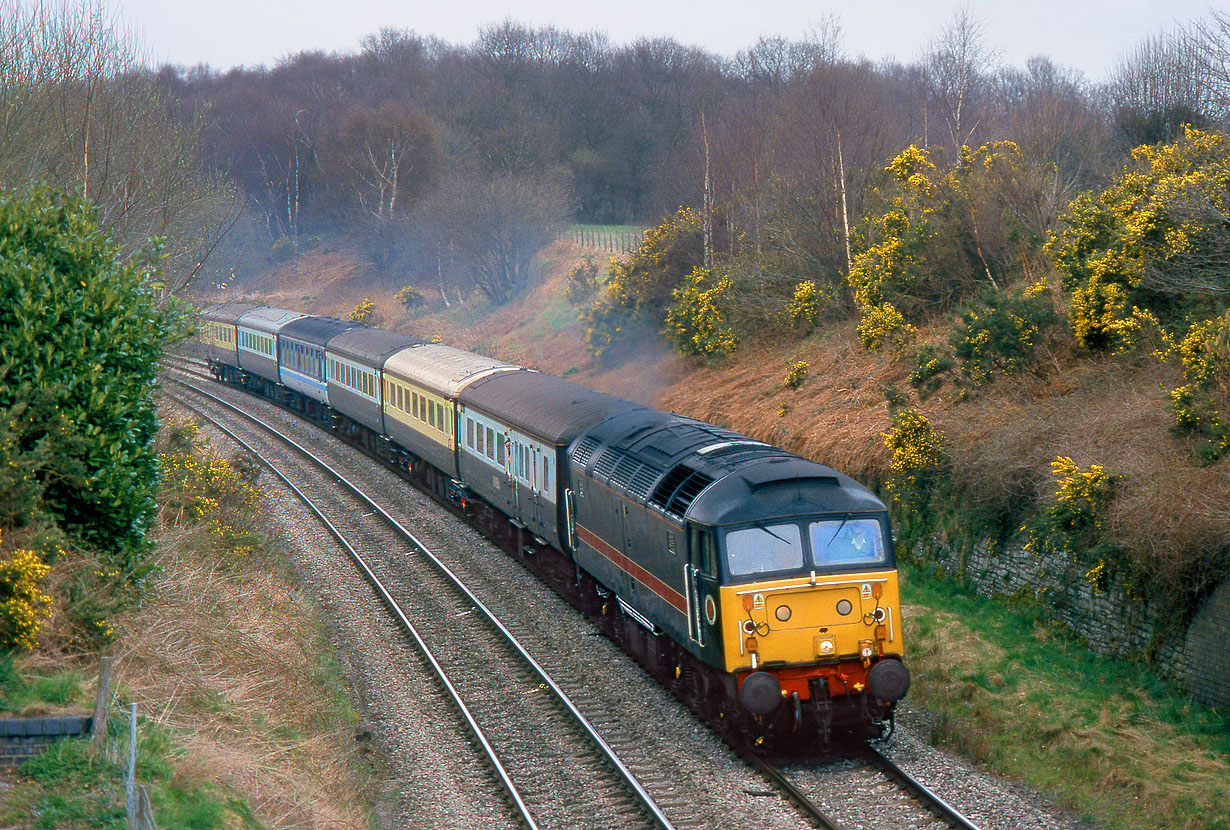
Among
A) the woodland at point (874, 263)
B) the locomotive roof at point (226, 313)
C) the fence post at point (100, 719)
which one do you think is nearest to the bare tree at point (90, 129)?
the woodland at point (874, 263)

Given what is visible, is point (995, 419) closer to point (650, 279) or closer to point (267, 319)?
point (650, 279)

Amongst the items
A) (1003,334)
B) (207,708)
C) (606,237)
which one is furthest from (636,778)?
(606,237)

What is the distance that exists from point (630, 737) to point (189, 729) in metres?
4.50

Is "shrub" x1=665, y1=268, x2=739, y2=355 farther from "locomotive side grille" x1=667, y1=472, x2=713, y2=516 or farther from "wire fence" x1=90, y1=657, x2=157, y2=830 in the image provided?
"wire fence" x1=90, y1=657, x2=157, y2=830

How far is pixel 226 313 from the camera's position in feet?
142

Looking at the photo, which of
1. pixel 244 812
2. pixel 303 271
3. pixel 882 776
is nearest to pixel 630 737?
pixel 882 776

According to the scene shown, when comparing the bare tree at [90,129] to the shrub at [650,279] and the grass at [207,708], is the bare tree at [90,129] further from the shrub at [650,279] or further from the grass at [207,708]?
the shrub at [650,279]

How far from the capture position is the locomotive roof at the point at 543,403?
642 inches

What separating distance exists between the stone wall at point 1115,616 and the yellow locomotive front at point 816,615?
3.45 m

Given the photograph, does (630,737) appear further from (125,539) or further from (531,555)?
(531,555)

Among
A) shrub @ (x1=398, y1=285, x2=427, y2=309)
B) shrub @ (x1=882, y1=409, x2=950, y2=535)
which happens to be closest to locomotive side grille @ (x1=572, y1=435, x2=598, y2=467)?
shrub @ (x1=882, y1=409, x2=950, y2=535)

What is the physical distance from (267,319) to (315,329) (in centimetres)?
568

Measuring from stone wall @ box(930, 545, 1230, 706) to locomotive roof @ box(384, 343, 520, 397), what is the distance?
440 inches

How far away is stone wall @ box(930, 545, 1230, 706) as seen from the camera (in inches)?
436
